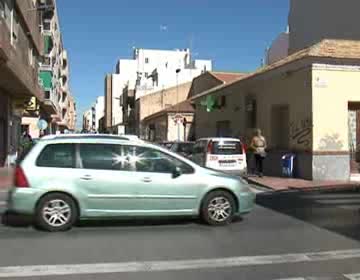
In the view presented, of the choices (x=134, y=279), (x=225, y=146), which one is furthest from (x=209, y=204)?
(x=225, y=146)

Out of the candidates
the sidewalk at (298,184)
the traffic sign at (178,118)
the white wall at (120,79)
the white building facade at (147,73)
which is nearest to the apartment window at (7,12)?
the sidewalk at (298,184)

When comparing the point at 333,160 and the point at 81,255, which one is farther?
the point at 333,160

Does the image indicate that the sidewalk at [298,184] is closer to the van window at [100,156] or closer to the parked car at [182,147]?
the parked car at [182,147]

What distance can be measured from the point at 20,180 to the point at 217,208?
3.40 meters

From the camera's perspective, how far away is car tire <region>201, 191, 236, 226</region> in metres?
10.4

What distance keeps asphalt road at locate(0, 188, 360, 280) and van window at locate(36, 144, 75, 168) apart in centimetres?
110

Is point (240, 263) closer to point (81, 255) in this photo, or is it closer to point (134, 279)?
point (134, 279)

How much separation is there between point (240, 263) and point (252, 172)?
54.3 ft

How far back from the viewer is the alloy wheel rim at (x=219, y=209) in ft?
34.3

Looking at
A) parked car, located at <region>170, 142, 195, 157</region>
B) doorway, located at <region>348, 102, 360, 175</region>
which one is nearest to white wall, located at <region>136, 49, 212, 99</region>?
parked car, located at <region>170, 142, 195, 157</region>

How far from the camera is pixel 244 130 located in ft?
90.1

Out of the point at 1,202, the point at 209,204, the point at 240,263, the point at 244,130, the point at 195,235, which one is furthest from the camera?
the point at 244,130

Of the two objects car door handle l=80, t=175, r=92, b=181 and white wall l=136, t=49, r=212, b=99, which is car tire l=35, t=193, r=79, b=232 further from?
white wall l=136, t=49, r=212, b=99

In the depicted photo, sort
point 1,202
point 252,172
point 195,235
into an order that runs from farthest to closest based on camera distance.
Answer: point 252,172 → point 1,202 → point 195,235
